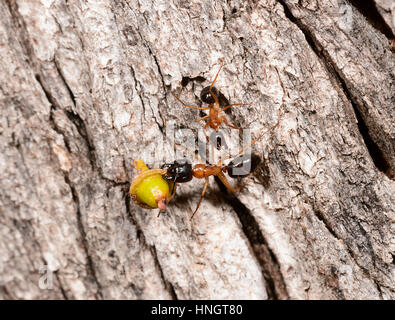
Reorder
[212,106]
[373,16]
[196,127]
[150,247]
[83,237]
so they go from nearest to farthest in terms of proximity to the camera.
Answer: [83,237] < [150,247] < [212,106] < [196,127] < [373,16]

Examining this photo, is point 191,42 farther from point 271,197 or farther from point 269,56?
point 271,197

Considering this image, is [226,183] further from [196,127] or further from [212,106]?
[212,106]

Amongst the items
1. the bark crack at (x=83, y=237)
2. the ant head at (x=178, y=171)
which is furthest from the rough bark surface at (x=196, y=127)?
the ant head at (x=178, y=171)

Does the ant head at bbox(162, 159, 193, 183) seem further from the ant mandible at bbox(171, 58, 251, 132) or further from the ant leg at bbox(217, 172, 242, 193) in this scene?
the ant mandible at bbox(171, 58, 251, 132)

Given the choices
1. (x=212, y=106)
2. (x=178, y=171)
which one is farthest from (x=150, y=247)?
(x=212, y=106)

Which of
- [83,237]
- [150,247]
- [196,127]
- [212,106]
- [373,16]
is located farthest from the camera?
[373,16]

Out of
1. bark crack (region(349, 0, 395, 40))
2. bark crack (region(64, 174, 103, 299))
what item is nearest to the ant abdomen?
bark crack (region(64, 174, 103, 299))
